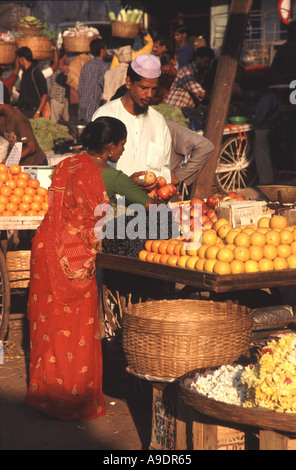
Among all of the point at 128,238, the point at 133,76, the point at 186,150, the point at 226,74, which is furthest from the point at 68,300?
the point at 226,74

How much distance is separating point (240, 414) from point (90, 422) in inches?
61.1

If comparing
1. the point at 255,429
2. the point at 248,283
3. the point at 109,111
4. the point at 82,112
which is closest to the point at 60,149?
the point at 82,112

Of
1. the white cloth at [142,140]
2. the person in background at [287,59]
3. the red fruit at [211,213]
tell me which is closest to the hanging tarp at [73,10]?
the person in background at [287,59]

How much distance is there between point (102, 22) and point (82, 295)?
14195 mm

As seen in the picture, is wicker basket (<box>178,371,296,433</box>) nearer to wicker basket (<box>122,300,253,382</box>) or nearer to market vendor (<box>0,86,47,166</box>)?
wicker basket (<box>122,300,253,382</box>)

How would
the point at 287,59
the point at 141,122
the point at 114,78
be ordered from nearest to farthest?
the point at 141,122
the point at 114,78
the point at 287,59

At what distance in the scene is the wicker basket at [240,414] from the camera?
300cm

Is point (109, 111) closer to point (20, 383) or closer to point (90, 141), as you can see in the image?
point (90, 141)

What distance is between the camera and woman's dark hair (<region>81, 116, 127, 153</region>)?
427cm

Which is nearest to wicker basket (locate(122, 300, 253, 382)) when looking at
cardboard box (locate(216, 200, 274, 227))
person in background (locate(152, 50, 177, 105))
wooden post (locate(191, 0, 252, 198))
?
cardboard box (locate(216, 200, 274, 227))

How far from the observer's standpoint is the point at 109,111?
5.25 m

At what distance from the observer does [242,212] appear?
464cm

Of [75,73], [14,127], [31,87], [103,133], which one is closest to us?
[103,133]

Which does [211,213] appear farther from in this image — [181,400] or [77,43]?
[77,43]
